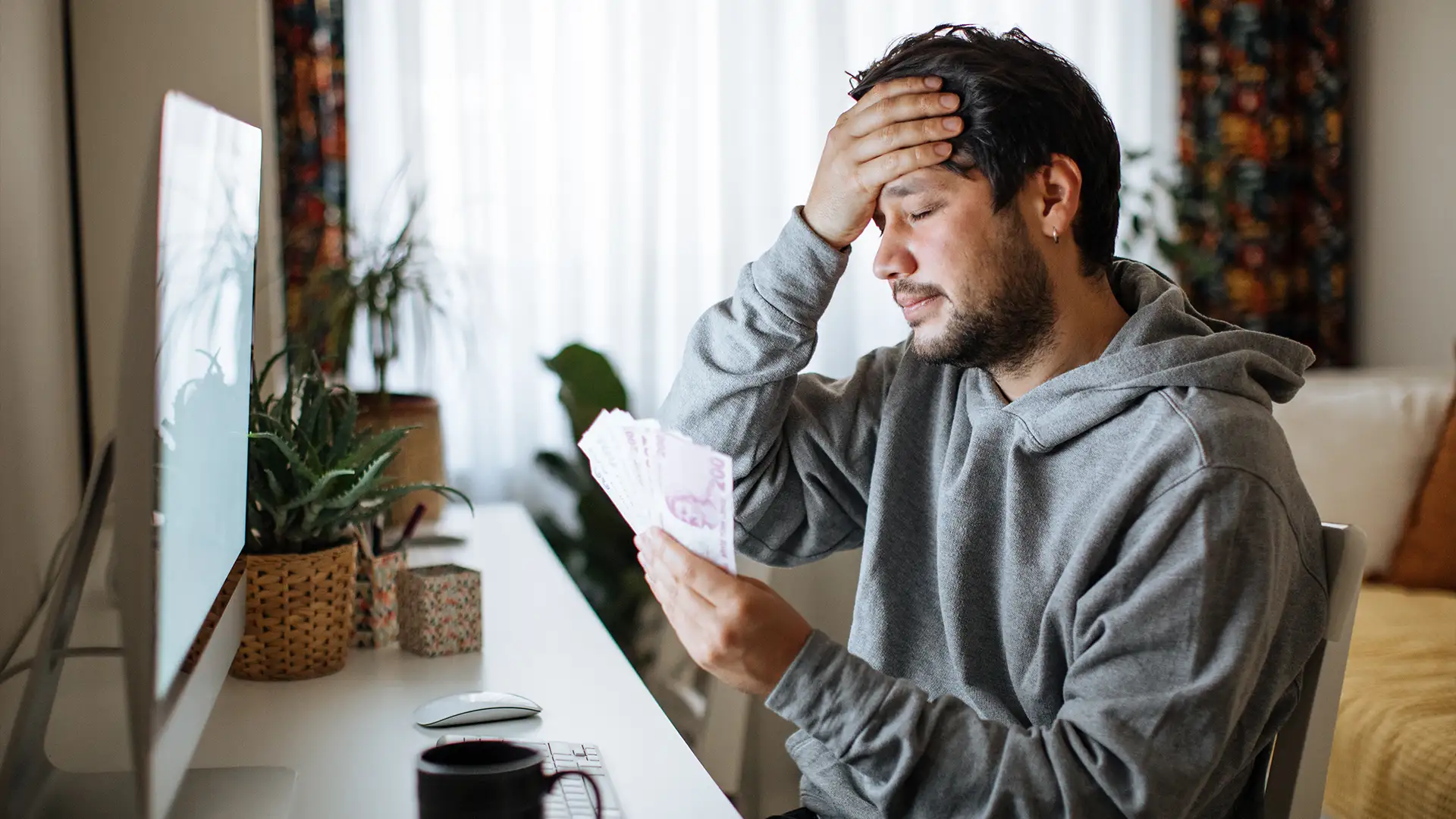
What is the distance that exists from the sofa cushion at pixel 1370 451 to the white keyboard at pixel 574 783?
1.99 meters

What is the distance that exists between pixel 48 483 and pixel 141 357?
3.16 ft

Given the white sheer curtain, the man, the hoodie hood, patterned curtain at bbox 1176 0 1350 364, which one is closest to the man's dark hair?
the man

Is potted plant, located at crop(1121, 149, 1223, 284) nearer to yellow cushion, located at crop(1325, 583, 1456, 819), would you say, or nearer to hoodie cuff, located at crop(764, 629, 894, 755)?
yellow cushion, located at crop(1325, 583, 1456, 819)

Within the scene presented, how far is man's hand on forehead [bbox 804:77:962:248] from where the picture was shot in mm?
1174

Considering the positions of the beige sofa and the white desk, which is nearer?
the white desk

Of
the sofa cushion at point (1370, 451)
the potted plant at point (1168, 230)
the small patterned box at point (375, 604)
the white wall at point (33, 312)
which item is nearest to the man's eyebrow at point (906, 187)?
the small patterned box at point (375, 604)

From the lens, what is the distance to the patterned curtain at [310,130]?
2.99 meters

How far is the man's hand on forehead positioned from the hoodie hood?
242 mm

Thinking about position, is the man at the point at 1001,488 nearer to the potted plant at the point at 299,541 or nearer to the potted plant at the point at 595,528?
the potted plant at the point at 299,541

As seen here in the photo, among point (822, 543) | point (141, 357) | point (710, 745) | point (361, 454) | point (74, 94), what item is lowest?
point (710, 745)

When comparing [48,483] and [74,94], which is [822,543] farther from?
[74,94]

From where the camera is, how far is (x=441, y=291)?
3041mm

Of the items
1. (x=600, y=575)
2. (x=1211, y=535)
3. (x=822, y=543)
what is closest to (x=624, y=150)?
(x=600, y=575)

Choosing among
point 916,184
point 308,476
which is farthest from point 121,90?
→ point 916,184
